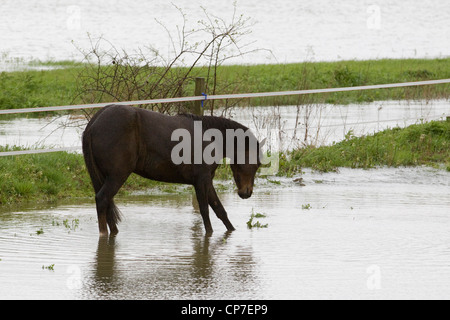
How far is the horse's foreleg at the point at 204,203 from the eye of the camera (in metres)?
9.48

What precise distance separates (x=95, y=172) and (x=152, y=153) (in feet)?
1.97

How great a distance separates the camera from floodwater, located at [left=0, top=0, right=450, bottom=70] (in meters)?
40.9

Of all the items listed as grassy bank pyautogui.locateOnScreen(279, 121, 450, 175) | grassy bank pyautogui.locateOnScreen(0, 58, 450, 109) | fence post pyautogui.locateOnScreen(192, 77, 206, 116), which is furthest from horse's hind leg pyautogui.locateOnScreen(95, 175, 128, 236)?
grassy bank pyautogui.locateOnScreen(0, 58, 450, 109)

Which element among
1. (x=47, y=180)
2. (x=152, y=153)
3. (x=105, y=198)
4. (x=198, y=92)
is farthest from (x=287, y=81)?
(x=105, y=198)

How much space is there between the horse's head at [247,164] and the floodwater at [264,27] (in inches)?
898

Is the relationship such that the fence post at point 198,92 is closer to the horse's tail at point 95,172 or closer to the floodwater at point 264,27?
the horse's tail at point 95,172

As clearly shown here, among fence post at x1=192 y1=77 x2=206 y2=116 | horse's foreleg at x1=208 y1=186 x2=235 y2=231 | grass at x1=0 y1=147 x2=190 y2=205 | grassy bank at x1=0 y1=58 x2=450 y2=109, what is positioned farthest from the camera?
grassy bank at x1=0 y1=58 x2=450 y2=109

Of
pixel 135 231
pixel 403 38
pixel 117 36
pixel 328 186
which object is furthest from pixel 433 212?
pixel 403 38

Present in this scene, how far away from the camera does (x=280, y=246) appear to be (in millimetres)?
8688

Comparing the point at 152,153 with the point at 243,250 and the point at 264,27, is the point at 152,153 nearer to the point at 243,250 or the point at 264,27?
the point at 243,250

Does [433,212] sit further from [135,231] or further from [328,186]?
[135,231]

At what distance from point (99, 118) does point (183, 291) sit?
108 inches

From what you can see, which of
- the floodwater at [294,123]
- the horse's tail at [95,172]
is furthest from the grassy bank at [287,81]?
the horse's tail at [95,172]

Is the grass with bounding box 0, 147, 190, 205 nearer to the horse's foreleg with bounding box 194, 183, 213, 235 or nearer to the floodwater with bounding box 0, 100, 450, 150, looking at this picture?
the floodwater with bounding box 0, 100, 450, 150
